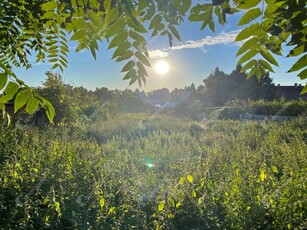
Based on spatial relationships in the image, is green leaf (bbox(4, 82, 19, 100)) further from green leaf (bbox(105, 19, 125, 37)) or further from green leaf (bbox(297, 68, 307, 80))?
green leaf (bbox(297, 68, 307, 80))

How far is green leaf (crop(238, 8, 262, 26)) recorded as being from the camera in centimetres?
125

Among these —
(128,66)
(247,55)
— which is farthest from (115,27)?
(247,55)

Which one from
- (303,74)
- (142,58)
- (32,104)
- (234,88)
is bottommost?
(32,104)

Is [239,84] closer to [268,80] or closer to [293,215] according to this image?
[268,80]

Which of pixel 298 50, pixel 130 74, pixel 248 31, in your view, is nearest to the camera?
pixel 298 50

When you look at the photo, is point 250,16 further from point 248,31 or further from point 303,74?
point 303,74

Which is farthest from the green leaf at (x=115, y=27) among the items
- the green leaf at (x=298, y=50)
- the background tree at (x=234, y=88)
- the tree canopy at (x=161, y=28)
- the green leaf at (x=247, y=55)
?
the background tree at (x=234, y=88)

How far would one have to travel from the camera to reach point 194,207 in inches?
155

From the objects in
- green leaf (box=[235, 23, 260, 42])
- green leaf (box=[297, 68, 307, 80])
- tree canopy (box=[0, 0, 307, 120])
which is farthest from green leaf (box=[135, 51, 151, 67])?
green leaf (box=[297, 68, 307, 80])

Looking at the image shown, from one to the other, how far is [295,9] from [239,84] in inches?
1868

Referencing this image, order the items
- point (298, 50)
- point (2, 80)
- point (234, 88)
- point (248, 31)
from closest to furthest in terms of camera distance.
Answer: point (2, 80), point (298, 50), point (248, 31), point (234, 88)

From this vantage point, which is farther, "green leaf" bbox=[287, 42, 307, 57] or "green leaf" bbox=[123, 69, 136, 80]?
"green leaf" bbox=[123, 69, 136, 80]

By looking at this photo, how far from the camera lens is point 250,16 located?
1.27 m

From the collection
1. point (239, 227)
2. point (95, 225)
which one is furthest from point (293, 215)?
point (95, 225)
